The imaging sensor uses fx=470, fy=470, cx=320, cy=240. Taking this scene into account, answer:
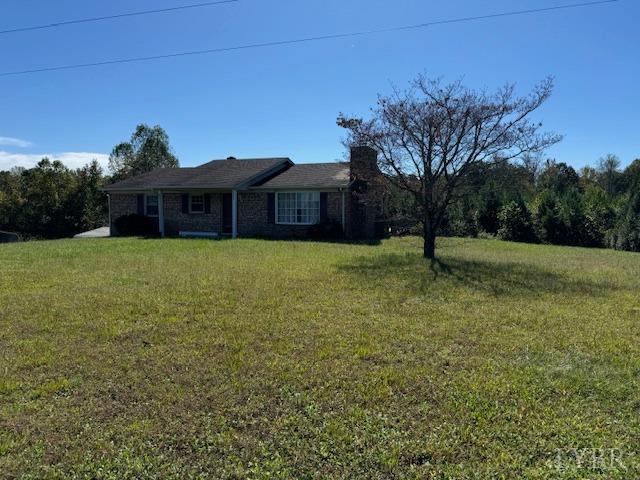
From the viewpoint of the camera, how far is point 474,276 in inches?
412

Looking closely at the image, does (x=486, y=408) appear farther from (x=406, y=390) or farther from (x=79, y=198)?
(x=79, y=198)

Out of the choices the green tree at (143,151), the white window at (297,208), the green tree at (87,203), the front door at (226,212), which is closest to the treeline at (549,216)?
the white window at (297,208)

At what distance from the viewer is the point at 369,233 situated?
875 inches

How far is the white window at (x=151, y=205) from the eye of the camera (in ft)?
79.7

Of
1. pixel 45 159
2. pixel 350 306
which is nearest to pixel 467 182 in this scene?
pixel 350 306

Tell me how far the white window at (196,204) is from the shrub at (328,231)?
647cm

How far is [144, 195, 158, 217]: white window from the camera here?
24297mm

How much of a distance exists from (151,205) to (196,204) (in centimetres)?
287

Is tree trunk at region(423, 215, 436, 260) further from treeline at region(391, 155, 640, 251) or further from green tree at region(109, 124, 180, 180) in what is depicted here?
green tree at region(109, 124, 180, 180)

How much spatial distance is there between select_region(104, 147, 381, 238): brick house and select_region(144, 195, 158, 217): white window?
5cm

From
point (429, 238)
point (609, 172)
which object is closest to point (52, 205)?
point (429, 238)

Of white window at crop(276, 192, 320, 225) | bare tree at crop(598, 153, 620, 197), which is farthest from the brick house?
bare tree at crop(598, 153, 620, 197)

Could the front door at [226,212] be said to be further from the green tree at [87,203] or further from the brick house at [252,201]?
the green tree at [87,203]

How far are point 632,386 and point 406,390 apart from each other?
2028 mm
